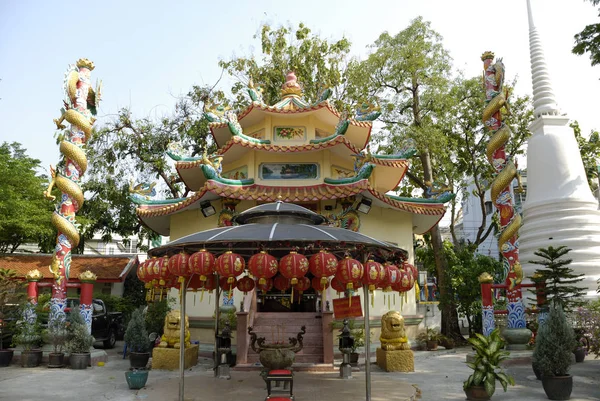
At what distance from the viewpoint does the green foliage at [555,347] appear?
7918 millimetres

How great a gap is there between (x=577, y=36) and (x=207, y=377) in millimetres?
11299

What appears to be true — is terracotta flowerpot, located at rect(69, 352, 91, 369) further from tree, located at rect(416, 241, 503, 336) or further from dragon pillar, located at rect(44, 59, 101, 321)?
tree, located at rect(416, 241, 503, 336)

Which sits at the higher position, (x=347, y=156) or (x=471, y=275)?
(x=347, y=156)

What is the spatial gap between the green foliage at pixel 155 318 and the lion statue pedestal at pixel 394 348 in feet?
20.9

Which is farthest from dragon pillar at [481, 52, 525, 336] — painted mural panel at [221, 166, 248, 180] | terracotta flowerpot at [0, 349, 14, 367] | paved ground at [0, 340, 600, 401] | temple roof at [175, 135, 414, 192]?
terracotta flowerpot at [0, 349, 14, 367]

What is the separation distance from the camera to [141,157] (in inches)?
878

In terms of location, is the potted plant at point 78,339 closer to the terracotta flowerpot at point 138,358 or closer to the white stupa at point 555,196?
the terracotta flowerpot at point 138,358

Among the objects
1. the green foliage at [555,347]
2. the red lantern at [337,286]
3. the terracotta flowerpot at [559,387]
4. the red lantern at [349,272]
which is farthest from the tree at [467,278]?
the red lantern at [349,272]

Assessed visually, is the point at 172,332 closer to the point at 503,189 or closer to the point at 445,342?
the point at 445,342

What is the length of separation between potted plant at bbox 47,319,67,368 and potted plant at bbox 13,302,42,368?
44 cm

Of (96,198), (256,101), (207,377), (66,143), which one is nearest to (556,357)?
(207,377)

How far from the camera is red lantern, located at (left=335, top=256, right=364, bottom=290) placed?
7152 mm

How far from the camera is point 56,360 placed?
11.8 meters

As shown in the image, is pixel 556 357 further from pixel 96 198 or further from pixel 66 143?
pixel 96 198
